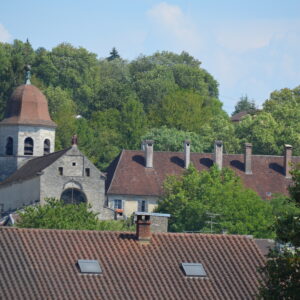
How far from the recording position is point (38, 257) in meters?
47.2

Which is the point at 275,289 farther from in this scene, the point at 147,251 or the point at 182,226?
the point at 182,226

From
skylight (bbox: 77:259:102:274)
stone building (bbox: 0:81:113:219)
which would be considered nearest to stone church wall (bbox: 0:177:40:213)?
stone building (bbox: 0:81:113:219)

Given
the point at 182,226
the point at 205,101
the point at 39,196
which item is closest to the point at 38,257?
the point at 182,226

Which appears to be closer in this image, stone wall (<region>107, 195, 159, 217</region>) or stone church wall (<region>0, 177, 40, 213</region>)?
stone church wall (<region>0, 177, 40, 213</region>)

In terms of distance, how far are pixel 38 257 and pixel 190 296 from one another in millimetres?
4681

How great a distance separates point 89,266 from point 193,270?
3.31 meters

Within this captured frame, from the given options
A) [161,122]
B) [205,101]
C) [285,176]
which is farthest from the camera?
[205,101]

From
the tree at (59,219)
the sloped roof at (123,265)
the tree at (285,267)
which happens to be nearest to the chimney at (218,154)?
the tree at (59,219)

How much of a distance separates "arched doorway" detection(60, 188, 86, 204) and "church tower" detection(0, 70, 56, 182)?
10954 mm

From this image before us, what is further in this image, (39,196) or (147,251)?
(39,196)

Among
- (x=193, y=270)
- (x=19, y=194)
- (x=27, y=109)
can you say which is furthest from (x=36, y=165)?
(x=193, y=270)

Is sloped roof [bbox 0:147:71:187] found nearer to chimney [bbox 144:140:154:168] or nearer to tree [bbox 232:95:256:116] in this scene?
chimney [bbox 144:140:154:168]

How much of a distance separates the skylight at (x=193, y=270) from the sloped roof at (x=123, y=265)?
0.16 meters

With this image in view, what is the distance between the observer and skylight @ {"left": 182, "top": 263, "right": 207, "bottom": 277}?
4816cm
